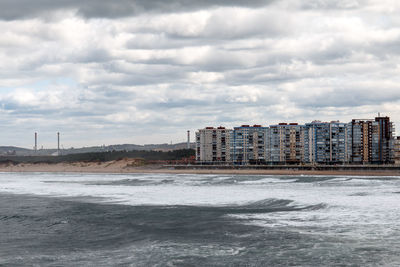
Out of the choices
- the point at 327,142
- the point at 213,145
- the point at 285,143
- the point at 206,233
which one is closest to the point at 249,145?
the point at 285,143

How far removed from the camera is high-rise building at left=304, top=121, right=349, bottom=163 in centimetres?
15038

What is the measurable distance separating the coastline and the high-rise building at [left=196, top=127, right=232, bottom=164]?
53.5 feet

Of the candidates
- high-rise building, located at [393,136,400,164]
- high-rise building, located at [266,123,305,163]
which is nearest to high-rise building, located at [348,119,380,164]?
high-rise building, located at [393,136,400,164]

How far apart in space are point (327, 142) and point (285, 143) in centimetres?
1349

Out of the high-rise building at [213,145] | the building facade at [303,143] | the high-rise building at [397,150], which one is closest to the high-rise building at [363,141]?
the building facade at [303,143]

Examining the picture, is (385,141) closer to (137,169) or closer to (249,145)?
(249,145)

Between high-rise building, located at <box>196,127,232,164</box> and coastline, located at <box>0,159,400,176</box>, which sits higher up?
high-rise building, located at <box>196,127,232,164</box>

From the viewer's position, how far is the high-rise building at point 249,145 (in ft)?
540

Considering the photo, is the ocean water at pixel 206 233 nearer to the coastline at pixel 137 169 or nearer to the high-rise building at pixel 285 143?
the coastline at pixel 137 169

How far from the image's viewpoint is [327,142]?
152 meters

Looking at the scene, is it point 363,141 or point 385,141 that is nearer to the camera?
point 385,141

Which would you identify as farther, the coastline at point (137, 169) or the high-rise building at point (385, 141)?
the high-rise building at point (385, 141)

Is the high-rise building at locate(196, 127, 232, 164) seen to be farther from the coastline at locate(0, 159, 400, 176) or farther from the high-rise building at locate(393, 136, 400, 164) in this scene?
the high-rise building at locate(393, 136, 400, 164)

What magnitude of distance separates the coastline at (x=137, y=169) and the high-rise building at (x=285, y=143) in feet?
74.7
